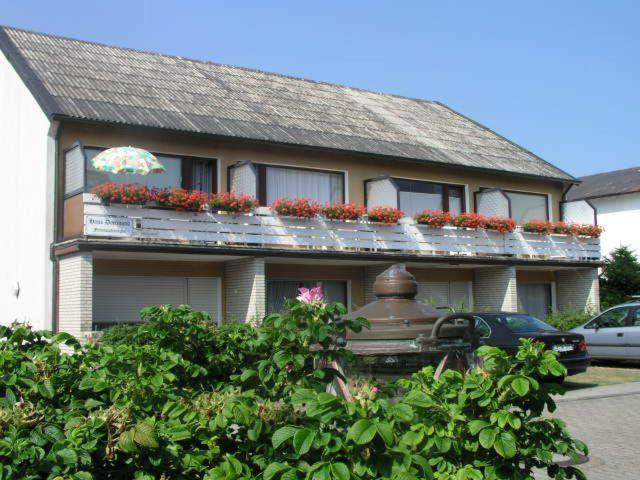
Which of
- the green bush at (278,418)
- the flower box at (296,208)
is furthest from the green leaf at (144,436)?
the flower box at (296,208)

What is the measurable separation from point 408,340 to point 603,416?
8067mm

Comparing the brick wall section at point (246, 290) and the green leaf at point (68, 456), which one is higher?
the brick wall section at point (246, 290)

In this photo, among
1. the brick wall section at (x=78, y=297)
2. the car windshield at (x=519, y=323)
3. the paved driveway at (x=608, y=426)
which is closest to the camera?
the paved driveway at (x=608, y=426)

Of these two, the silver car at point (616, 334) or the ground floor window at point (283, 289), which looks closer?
the silver car at point (616, 334)

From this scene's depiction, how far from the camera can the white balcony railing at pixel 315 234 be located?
16875 mm

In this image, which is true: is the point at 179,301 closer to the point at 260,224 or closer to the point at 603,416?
the point at 260,224

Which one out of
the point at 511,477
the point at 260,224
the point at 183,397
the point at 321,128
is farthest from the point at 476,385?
the point at 321,128

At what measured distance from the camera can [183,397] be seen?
4.17 meters

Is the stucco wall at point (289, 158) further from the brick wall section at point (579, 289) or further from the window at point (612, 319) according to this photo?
the window at point (612, 319)

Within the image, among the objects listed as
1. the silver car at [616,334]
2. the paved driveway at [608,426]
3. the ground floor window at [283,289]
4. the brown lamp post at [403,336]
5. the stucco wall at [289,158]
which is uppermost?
the stucco wall at [289,158]

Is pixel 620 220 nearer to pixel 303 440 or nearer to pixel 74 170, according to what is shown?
pixel 74 170

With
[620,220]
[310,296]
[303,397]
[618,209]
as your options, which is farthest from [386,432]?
[618,209]

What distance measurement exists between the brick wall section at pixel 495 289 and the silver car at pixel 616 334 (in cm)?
461

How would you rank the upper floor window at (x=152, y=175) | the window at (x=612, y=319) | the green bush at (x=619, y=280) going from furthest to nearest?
1. the green bush at (x=619, y=280)
2. the window at (x=612, y=319)
3. the upper floor window at (x=152, y=175)
